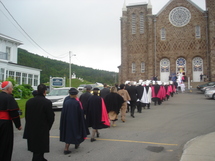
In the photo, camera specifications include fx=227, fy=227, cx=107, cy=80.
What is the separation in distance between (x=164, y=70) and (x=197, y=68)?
17.6 ft

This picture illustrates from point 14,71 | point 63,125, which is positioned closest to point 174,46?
point 14,71

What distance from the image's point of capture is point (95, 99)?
25.2ft

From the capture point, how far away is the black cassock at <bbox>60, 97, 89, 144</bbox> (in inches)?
236

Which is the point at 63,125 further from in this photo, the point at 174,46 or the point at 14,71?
the point at 174,46

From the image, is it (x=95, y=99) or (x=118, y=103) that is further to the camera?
(x=118, y=103)

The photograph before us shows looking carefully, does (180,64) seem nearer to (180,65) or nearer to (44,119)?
(180,65)

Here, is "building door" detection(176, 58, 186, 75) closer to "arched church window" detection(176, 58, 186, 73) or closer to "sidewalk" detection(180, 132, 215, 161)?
"arched church window" detection(176, 58, 186, 73)

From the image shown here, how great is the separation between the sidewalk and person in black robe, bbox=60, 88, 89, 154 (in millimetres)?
2669

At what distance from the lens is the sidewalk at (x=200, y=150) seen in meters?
5.36

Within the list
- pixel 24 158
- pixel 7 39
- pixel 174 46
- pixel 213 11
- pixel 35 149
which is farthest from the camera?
pixel 174 46

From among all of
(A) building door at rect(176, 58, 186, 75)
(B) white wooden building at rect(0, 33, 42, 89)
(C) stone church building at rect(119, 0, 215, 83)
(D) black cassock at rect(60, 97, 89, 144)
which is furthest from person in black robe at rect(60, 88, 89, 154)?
(A) building door at rect(176, 58, 186, 75)

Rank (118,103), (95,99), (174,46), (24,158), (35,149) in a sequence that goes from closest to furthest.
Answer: (35,149), (24,158), (95,99), (118,103), (174,46)

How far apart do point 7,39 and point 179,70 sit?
89.8ft

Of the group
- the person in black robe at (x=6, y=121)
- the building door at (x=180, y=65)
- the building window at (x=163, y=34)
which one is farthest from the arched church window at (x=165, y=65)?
the person in black robe at (x=6, y=121)
